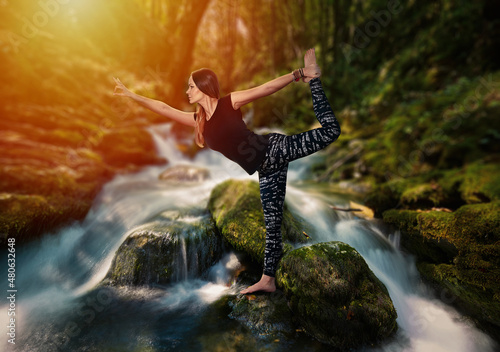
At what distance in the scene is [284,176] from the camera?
283 centimetres

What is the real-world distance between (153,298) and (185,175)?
5506 mm

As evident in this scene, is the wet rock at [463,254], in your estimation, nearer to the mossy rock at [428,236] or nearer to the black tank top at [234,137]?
the mossy rock at [428,236]

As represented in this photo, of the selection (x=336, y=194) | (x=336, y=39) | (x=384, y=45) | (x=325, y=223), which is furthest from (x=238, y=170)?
(x=384, y=45)

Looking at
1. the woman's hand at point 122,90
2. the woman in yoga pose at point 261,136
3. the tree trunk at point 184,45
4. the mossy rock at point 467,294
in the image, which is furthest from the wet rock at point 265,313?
the tree trunk at point 184,45

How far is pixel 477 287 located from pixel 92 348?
15.2ft

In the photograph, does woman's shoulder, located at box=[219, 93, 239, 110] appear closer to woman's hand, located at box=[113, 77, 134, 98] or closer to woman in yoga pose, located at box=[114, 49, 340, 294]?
woman in yoga pose, located at box=[114, 49, 340, 294]

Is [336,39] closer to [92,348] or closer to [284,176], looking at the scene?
[284,176]

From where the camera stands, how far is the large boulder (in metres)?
3.84

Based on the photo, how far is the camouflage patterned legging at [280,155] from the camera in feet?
7.80

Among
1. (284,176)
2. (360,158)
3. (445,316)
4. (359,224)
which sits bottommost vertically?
(445,316)

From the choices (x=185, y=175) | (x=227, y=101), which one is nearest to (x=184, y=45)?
(x=185, y=175)

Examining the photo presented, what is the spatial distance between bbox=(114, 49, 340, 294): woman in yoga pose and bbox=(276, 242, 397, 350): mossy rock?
1.43ft

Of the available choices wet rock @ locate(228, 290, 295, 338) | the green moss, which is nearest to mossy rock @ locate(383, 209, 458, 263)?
the green moss

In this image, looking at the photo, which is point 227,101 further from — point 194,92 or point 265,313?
point 265,313
